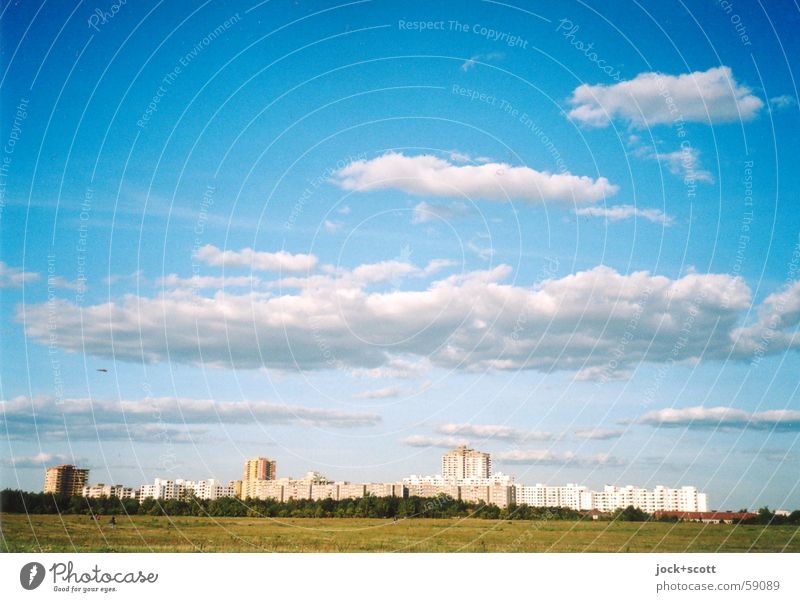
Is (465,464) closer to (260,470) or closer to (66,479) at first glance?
(260,470)

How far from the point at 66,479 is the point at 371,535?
847 cm

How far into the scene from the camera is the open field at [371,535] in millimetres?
18516

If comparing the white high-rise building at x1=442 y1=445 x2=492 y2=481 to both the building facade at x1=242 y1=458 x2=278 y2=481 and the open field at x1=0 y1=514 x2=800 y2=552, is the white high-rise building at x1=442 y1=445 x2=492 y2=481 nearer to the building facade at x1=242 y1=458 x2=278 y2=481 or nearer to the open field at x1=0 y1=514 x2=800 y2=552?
the open field at x1=0 y1=514 x2=800 y2=552

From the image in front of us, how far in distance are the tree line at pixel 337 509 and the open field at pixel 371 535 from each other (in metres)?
0.27

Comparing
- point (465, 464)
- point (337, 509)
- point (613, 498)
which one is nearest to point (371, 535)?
point (337, 509)

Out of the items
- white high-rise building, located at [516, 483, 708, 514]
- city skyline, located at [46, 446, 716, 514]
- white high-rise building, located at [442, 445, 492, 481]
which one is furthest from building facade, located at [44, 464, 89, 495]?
white high-rise building, located at [516, 483, 708, 514]

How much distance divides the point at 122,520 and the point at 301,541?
620cm

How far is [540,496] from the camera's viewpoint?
2466 cm

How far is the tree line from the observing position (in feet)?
69.9

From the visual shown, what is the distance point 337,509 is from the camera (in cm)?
2297
